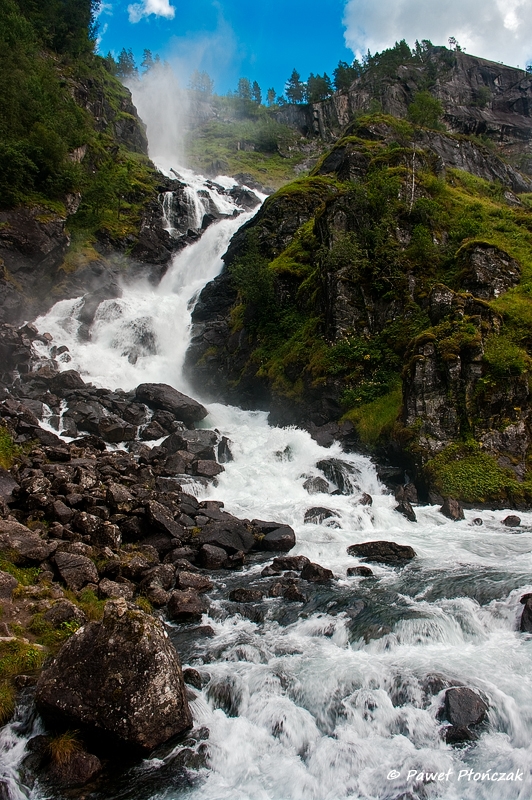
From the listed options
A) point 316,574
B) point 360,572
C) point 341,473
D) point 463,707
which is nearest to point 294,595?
point 316,574

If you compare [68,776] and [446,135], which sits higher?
[446,135]

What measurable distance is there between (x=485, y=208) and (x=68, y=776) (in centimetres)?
3996

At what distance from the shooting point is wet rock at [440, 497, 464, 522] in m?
16.9

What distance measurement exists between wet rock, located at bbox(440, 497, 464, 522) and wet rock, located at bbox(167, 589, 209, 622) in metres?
10.5

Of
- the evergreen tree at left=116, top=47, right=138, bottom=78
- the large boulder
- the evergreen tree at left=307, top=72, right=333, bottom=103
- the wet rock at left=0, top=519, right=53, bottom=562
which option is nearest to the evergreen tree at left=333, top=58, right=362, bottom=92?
the evergreen tree at left=307, top=72, right=333, bottom=103

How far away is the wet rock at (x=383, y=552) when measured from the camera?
529 inches

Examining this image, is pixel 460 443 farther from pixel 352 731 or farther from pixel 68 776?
pixel 68 776

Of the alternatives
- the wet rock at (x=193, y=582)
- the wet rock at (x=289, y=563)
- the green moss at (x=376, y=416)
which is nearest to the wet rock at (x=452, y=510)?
the green moss at (x=376, y=416)

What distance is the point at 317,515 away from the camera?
17.2 metres

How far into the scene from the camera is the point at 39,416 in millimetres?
23969

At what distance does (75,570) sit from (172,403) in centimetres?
1786

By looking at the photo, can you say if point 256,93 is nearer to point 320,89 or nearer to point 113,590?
point 320,89

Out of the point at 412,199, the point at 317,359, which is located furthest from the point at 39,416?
the point at 412,199

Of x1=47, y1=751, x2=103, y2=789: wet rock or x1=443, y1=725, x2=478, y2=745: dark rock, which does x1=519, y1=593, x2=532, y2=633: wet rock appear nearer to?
x1=443, y1=725, x2=478, y2=745: dark rock
